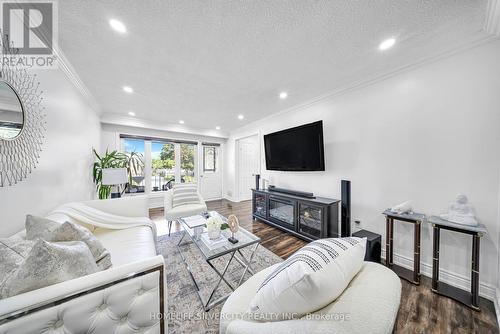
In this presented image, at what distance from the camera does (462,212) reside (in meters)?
1.59

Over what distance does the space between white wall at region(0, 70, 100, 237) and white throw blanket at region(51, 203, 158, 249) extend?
166 mm

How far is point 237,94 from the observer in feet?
9.49

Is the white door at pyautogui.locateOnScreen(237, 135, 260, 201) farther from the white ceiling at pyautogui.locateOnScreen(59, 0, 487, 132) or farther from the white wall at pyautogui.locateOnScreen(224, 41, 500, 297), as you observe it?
the white wall at pyautogui.locateOnScreen(224, 41, 500, 297)

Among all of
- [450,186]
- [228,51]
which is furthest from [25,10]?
[450,186]

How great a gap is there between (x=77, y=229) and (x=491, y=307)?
345cm

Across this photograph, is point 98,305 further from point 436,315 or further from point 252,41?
point 436,315

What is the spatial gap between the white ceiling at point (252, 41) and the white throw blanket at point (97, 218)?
68.2 inches

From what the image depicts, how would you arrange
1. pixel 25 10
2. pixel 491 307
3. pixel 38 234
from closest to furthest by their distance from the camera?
pixel 38 234, pixel 25 10, pixel 491 307

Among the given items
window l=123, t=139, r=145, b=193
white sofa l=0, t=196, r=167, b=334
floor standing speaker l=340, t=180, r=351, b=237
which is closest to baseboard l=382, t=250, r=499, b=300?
floor standing speaker l=340, t=180, r=351, b=237

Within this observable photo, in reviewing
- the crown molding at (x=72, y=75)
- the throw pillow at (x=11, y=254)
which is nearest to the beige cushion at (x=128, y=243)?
the throw pillow at (x=11, y=254)

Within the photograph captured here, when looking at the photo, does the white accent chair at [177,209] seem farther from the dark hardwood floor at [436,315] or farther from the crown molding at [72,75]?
the dark hardwood floor at [436,315]

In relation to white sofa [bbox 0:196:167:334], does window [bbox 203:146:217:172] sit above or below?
above

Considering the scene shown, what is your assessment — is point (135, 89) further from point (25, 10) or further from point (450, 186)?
point (450, 186)

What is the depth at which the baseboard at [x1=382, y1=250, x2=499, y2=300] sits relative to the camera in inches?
61.2
